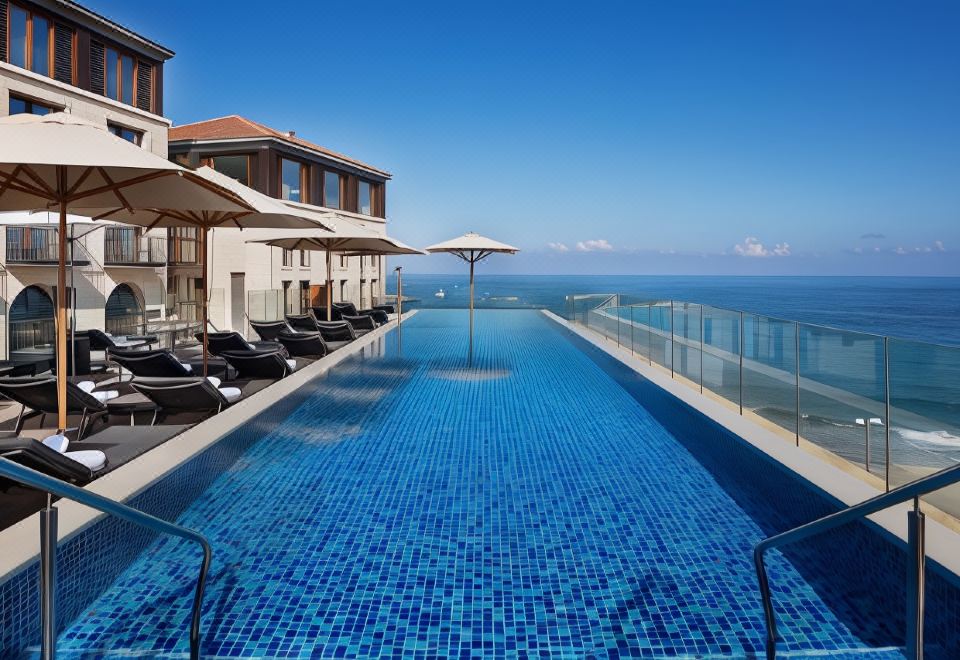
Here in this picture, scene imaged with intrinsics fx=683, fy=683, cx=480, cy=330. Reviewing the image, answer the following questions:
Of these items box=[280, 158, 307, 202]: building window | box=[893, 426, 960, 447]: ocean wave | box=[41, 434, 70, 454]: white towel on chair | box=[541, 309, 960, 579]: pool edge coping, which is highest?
box=[280, 158, 307, 202]: building window

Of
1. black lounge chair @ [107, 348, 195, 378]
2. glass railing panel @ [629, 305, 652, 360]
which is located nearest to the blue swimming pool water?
black lounge chair @ [107, 348, 195, 378]

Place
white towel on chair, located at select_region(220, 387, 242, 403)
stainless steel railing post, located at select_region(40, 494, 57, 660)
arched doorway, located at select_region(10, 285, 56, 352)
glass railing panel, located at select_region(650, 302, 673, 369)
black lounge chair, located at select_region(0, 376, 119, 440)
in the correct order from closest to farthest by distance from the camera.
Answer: stainless steel railing post, located at select_region(40, 494, 57, 660)
black lounge chair, located at select_region(0, 376, 119, 440)
white towel on chair, located at select_region(220, 387, 242, 403)
glass railing panel, located at select_region(650, 302, 673, 369)
arched doorway, located at select_region(10, 285, 56, 352)

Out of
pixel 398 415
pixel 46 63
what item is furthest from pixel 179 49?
pixel 398 415

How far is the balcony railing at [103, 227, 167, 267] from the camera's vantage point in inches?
744

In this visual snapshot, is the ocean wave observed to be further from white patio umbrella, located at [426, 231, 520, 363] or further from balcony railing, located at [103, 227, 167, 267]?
balcony railing, located at [103, 227, 167, 267]

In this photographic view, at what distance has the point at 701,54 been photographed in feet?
182

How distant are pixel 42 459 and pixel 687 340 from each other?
7.62 metres

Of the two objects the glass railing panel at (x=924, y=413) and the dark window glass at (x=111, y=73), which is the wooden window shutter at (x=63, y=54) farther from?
the glass railing panel at (x=924, y=413)

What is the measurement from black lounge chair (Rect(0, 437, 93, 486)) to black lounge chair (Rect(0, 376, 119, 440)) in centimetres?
178

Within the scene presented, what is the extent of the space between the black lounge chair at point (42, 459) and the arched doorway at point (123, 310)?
53.3 feet

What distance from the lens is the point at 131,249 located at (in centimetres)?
1961

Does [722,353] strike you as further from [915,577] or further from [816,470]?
[915,577]

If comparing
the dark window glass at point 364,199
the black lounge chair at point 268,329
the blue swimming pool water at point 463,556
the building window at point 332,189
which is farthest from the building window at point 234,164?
the blue swimming pool water at point 463,556

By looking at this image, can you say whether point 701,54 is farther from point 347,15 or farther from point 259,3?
point 259,3
